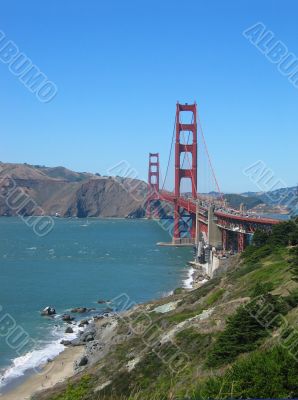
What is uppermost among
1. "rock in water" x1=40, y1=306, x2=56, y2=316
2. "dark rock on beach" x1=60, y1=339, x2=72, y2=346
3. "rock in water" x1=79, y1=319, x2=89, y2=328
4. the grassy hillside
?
the grassy hillside

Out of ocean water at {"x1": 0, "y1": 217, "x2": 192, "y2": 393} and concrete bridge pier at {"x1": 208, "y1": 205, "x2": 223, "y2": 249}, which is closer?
ocean water at {"x1": 0, "y1": 217, "x2": 192, "y2": 393}

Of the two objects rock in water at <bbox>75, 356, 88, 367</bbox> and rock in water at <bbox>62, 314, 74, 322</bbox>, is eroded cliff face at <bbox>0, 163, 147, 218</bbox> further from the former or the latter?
rock in water at <bbox>75, 356, 88, 367</bbox>

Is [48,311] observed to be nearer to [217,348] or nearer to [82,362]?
[82,362]

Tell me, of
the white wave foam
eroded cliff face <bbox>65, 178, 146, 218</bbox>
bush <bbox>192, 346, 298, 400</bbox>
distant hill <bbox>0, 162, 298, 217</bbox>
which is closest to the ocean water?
the white wave foam

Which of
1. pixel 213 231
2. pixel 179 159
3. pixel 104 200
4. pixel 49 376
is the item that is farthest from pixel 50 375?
pixel 104 200

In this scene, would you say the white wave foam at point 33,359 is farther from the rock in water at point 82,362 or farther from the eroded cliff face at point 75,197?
the eroded cliff face at point 75,197

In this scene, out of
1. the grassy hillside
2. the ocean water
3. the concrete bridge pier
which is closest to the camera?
the grassy hillside
